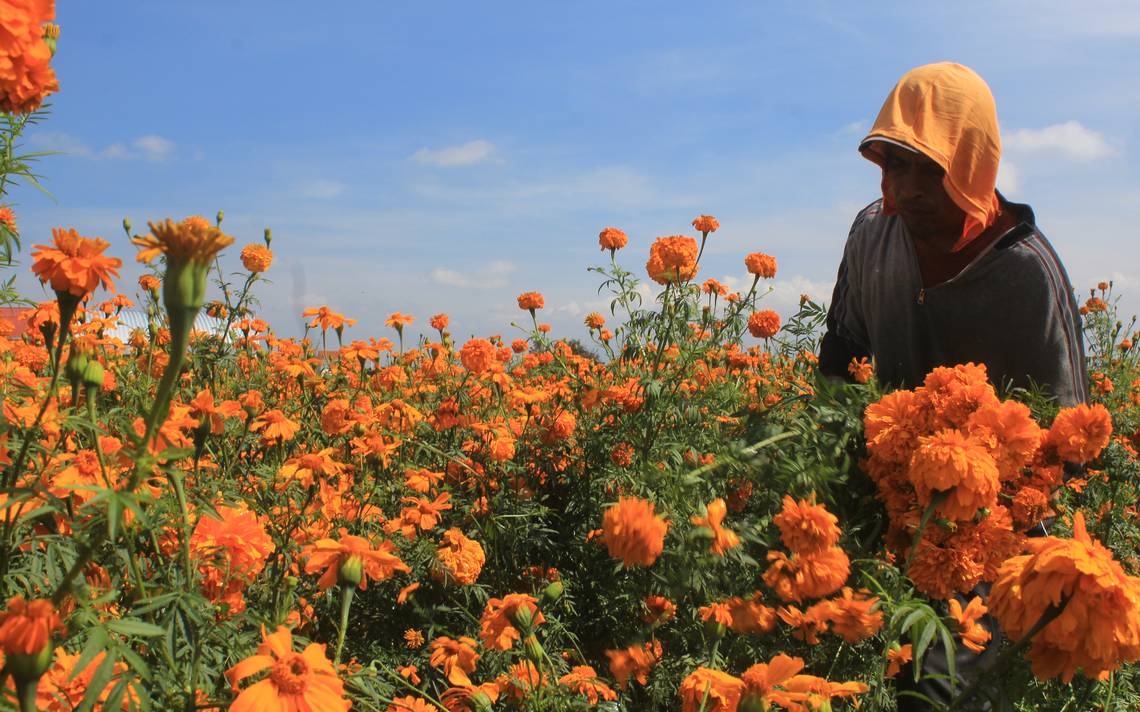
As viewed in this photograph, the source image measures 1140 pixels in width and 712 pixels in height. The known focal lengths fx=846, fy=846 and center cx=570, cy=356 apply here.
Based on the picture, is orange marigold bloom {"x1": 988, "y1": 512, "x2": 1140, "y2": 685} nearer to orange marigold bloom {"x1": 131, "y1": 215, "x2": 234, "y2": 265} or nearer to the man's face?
orange marigold bloom {"x1": 131, "y1": 215, "x2": 234, "y2": 265}

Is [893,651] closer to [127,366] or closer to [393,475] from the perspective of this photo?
[393,475]

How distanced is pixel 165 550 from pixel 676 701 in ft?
4.05

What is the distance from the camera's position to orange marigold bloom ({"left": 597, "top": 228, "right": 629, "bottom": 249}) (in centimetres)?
324

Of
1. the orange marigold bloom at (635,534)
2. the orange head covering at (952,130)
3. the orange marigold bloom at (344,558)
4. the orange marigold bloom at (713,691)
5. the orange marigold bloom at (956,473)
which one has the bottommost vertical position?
the orange marigold bloom at (713,691)

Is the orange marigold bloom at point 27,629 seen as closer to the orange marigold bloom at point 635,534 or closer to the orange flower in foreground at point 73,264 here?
the orange flower in foreground at point 73,264

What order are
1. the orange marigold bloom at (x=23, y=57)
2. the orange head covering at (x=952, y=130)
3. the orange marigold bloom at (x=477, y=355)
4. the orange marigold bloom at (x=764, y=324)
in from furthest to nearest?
1. the orange marigold bloom at (x=764, y=324)
2. the orange marigold bloom at (x=477, y=355)
3. the orange head covering at (x=952, y=130)
4. the orange marigold bloom at (x=23, y=57)

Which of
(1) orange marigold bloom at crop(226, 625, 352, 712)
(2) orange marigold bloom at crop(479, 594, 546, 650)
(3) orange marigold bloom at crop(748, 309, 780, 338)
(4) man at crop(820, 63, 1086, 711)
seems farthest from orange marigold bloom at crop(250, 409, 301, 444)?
(3) orange marigold bloom at crop(748, 309, 780, 338)

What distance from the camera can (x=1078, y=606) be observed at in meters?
1.00

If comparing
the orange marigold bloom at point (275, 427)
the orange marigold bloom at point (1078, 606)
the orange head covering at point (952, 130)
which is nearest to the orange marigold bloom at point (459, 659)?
the orange marigold bloom at point (275, 427)

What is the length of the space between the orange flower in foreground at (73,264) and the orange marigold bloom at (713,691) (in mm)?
1002

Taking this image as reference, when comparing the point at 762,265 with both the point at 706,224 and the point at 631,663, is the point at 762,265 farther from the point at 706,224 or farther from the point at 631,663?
the point at 631,663

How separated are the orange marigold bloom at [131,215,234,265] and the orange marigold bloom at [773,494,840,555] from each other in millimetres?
859

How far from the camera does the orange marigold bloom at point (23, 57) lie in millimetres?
920

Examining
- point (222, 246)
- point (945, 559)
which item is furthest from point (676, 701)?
point (222, 246)
